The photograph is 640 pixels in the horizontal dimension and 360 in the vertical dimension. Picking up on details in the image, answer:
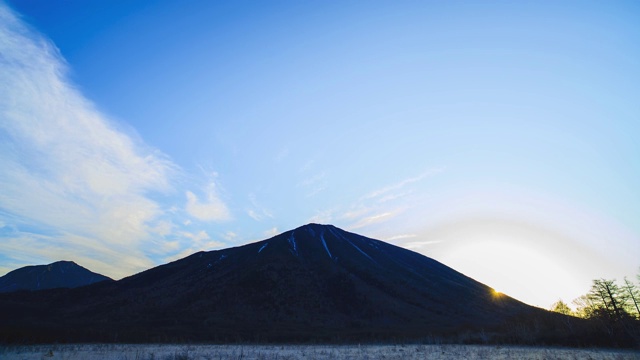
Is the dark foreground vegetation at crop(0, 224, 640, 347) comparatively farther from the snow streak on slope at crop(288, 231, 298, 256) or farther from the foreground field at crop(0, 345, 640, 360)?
the foreground field at crop(0, 345, 640, 360)

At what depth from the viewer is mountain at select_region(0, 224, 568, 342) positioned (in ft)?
229

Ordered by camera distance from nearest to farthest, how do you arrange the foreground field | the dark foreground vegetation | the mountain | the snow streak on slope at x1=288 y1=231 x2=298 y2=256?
the foreground field, the dark foreground vegetation, the mountain, the snow streak on slope at x1=288 y1=231 x2=298 y2=256

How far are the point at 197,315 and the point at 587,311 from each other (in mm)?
91416

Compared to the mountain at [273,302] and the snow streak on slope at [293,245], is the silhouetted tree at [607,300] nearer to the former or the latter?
the mountain at [273,302]

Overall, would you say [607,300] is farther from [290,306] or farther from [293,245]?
[293,245]

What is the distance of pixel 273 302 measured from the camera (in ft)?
319

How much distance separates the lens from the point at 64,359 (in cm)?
2750

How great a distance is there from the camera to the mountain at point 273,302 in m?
69.7

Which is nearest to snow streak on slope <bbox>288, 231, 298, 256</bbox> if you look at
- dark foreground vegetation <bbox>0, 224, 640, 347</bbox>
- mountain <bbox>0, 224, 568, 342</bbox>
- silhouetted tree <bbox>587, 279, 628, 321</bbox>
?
mountain <bbox>0, 224, 568, 342</bbox>

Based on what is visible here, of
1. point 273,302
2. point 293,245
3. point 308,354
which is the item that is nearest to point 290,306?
point 273,302

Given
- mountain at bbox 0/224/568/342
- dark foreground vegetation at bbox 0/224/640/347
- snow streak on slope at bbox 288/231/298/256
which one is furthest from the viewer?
snow streak on slope at bbox 288/231/298/256

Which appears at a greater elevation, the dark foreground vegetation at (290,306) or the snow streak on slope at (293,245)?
the snow streak on slope at (293,245)

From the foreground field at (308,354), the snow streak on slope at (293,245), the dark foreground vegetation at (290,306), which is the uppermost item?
the snow streak on slope at (293,245)

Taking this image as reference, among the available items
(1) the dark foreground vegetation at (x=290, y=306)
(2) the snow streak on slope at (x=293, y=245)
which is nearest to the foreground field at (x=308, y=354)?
(1) the dark foreground vegetation at (x=290, y=306)
